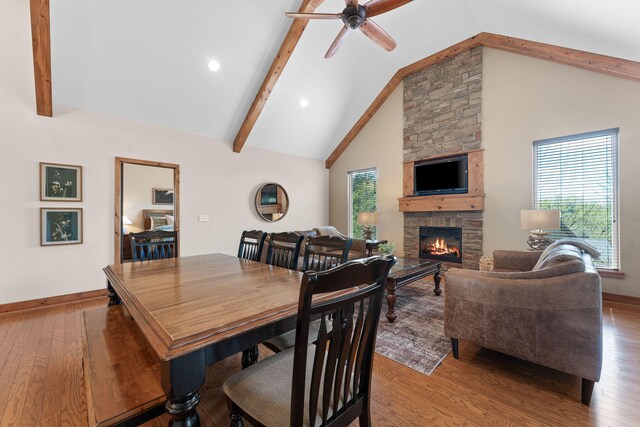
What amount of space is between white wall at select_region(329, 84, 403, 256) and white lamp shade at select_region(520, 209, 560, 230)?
2.35 meters

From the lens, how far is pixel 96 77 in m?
3.42

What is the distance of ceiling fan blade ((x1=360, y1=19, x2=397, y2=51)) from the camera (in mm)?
2895

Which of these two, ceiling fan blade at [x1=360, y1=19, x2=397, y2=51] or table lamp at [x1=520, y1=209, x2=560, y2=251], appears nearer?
ceiling fan blade at [x1=360, y1=19, x2=397, y2=51]

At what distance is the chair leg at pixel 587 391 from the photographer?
1.61 m

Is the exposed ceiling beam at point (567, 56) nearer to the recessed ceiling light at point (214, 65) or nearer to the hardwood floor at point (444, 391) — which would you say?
the hardwood floor at point (444, 391)

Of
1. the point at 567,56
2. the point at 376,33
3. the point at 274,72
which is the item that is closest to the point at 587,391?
the point at 376,33

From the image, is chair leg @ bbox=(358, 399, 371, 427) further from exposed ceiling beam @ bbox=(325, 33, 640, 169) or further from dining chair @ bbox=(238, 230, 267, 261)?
exposed ceiling beam @ bbox=(325, 33, 640, 169)

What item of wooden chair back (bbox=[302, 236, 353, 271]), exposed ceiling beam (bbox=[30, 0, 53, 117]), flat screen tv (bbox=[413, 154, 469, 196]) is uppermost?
exposed ceiling beam (bbox=[30, 0, 53, 117])

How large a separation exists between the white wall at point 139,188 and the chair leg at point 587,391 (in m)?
5.07

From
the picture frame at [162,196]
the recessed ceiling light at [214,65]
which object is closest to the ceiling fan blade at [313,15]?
the recessed ceiling light at [214,65]

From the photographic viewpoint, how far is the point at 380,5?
8.66ft

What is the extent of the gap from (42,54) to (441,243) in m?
6.10

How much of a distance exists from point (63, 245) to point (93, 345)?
9.58 ft

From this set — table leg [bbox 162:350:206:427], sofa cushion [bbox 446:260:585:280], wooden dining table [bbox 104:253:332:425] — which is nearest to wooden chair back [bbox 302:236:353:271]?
wooden dining table [bbox 104:253:332:425]
